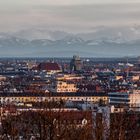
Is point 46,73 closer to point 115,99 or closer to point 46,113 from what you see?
point 115,99

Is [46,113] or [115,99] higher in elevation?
[46,113]

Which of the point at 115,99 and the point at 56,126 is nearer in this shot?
the point at 56,126

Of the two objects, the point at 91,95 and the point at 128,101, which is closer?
the point at 128,101

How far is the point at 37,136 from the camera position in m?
21.8

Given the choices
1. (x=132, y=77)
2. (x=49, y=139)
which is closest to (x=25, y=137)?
(x=49, y=139)

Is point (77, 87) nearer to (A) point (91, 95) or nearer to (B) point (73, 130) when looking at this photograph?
(A) point (91, 95)

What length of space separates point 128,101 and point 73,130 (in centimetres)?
4942

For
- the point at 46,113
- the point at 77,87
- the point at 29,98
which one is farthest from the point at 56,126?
the point at 77,87

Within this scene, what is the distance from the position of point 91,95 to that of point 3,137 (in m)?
55.0

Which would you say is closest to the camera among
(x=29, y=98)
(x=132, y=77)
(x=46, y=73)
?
(x=29, y=98)

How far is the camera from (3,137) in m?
22.2

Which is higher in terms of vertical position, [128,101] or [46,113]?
[46,113]

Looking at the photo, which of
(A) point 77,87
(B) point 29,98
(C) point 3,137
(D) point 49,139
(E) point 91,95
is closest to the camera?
(D) point 49,139

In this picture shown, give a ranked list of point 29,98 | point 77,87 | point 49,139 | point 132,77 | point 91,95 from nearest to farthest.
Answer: point 49,139 → point 29,98 → point 91,95 → point 77,87 → point 132,77
